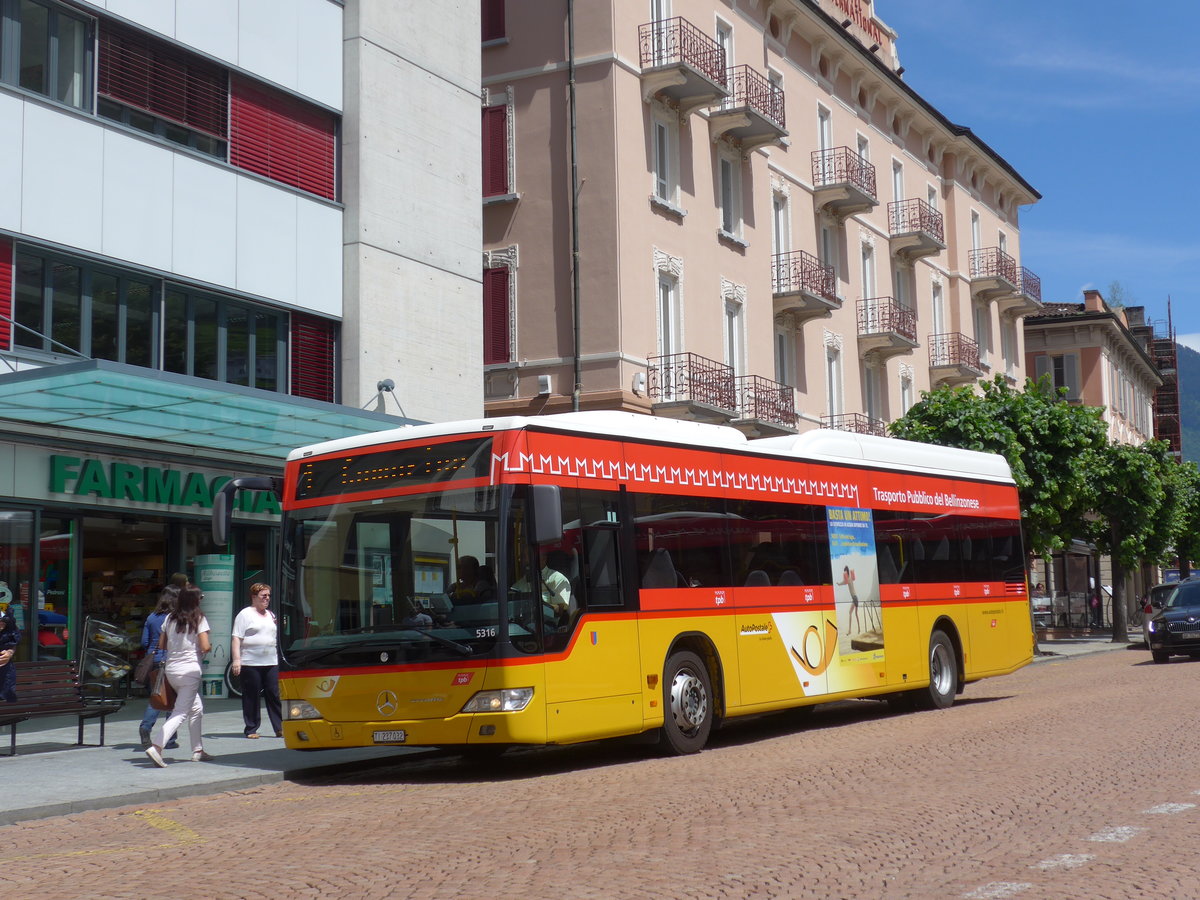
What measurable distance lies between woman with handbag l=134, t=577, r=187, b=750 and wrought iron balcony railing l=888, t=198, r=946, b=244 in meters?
31.4

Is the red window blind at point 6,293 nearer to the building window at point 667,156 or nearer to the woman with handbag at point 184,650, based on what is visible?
the woman with handbag at point 184,650

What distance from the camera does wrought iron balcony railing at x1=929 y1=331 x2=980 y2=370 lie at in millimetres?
47062

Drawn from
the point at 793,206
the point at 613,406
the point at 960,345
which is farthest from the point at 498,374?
the point at 960,345

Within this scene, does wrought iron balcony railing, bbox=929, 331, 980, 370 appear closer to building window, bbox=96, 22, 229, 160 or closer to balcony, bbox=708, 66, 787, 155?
balcony, bbox=708, 66, 787, 155

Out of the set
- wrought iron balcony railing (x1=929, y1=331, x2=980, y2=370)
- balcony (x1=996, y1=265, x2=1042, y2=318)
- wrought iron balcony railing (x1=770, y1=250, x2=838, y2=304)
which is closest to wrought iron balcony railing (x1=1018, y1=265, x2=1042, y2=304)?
balcony (x1=996, y1=265, x2=1042, y2=318)

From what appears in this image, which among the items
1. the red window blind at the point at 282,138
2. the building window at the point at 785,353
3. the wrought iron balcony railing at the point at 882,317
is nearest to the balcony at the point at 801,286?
the building window at the point at 785,353

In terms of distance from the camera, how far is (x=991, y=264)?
51750mm

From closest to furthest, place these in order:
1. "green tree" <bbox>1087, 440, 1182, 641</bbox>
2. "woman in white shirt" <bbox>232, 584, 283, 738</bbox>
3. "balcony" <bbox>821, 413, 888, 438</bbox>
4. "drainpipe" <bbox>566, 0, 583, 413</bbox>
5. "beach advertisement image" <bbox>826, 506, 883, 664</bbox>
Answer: "woman in white shirt" <bbox>232, 584, 283, 738</bbox>, "beach advertisement image" <bbox>826, 506, 883, 664</bbox>, "drainpipe" <bbox>566, 0, 583, 413</bbox>, "balcony" <bbox>821, 413, 888, 438</bbox>, "green tree" <bbox>1087, 440, 1182, 641</bbox>

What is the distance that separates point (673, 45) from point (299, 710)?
69.3 feet

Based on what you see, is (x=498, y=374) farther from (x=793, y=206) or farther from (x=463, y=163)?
(x=793, y=206)

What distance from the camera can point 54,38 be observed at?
1819 cm

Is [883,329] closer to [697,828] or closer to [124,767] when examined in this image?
[124,767]

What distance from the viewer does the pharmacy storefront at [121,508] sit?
17.7 meters

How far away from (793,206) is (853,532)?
70.6 ft
